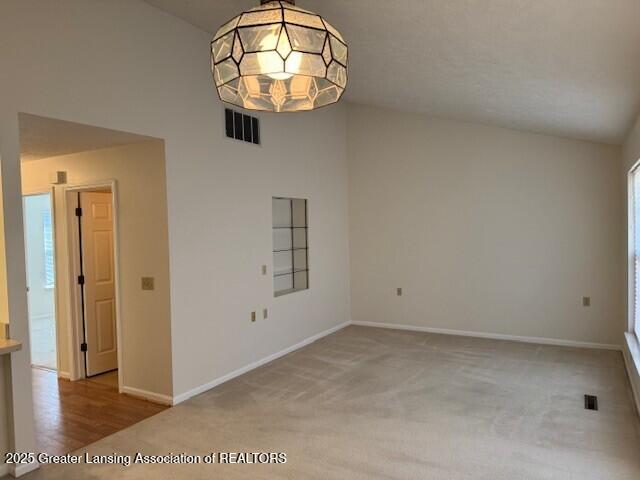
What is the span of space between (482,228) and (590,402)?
2674mm

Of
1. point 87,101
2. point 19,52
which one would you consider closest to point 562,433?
point 87,101

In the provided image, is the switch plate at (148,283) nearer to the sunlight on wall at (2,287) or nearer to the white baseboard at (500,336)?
the sunlight on wall at (2,287)

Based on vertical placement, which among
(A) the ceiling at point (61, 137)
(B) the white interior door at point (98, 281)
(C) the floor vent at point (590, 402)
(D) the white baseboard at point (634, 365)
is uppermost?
(A) the ceiling at point (61, 137)

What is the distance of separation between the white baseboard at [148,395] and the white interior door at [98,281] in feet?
2.68

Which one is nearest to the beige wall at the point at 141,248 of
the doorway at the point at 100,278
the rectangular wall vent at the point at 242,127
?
the doorway at the point at 100,278

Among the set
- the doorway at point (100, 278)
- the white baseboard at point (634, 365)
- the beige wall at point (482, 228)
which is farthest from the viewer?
the beige wall at point (482, 228)

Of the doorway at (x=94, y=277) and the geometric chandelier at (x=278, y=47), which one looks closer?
A: the geometric chandelier at (x=278, y=47)

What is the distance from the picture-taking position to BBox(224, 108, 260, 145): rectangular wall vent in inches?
180

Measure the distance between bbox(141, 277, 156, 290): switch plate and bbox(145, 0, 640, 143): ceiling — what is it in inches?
91.9

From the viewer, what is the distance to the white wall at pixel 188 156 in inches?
114

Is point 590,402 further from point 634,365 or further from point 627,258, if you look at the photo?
point 627,258

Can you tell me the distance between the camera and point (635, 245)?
4.46m

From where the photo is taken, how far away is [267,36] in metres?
1.97

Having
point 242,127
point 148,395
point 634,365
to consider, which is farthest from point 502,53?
point 148,395
